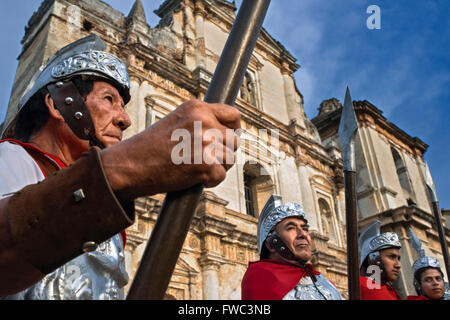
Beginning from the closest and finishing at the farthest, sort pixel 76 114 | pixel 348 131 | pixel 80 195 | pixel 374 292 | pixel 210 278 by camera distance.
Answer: pixel 80 195, pixel 76 114, pixel 348 131, pixel 374 292, pixel 210 278

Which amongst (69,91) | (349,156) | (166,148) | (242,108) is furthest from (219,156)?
(242,108)

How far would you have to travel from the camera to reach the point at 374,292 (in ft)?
11.4

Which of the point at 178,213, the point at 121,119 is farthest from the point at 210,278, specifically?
the point at 178,213

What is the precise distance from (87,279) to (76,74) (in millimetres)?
695

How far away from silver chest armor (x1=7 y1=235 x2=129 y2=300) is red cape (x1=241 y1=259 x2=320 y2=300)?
1518 mm

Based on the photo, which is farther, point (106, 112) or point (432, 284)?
point (432, 284)

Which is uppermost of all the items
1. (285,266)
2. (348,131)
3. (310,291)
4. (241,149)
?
(241,149)

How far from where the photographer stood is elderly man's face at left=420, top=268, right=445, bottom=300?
407 cm

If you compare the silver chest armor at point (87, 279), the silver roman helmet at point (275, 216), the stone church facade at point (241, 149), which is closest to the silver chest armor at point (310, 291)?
the silver roman helmet at point (275, 216)

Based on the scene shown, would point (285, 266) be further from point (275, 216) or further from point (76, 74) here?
point (76, 74)

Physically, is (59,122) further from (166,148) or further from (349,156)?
(349,156)

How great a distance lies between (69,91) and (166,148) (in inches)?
27.1

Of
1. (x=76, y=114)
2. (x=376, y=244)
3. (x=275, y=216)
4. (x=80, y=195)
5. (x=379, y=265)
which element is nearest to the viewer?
(x=80, y=195)

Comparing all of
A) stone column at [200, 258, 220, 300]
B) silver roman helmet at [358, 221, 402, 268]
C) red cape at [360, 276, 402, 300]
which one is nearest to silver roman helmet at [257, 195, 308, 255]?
red cape at [360, 276, 402, 300]
